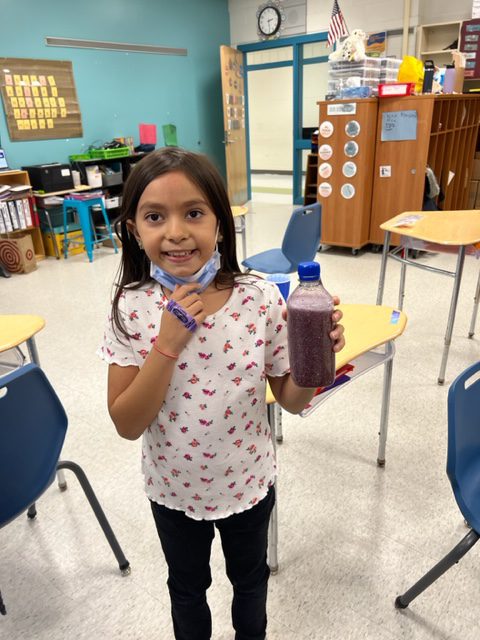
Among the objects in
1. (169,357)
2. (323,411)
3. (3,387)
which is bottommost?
(323,411)

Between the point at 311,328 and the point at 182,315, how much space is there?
22 centimetres

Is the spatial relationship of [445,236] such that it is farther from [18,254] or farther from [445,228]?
[18,254]

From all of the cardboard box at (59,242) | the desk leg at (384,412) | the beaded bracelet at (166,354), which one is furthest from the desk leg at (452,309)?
the cardboard box at (59,242)

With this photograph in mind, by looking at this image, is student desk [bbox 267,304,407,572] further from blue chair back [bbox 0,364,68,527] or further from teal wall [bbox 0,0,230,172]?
teal wall [bbox 0,0,230,172]

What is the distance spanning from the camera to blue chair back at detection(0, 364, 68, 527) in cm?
115

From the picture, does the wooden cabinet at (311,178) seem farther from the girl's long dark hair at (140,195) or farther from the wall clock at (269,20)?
the girl's long dark hair at (140,195)

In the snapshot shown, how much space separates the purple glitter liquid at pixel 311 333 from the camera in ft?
2.67

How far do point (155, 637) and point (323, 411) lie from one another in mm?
1315

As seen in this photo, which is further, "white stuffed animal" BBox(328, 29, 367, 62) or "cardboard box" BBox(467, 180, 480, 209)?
"cardboard box" BBox(467, 180, 480, 209)

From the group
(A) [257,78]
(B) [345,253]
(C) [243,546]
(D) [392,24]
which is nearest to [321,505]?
(C) [243,546]

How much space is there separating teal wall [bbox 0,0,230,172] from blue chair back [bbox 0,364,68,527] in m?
4.75

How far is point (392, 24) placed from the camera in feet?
20.4

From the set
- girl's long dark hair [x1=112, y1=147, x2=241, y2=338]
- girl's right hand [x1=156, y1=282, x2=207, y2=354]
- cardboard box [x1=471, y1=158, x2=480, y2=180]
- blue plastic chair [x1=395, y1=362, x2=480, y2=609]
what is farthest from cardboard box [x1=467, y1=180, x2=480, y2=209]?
girl's right hand [x1=156, y1=282, x2=207, y2=354]

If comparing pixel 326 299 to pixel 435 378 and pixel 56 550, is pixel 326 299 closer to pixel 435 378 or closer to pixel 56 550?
pixel 56 550
